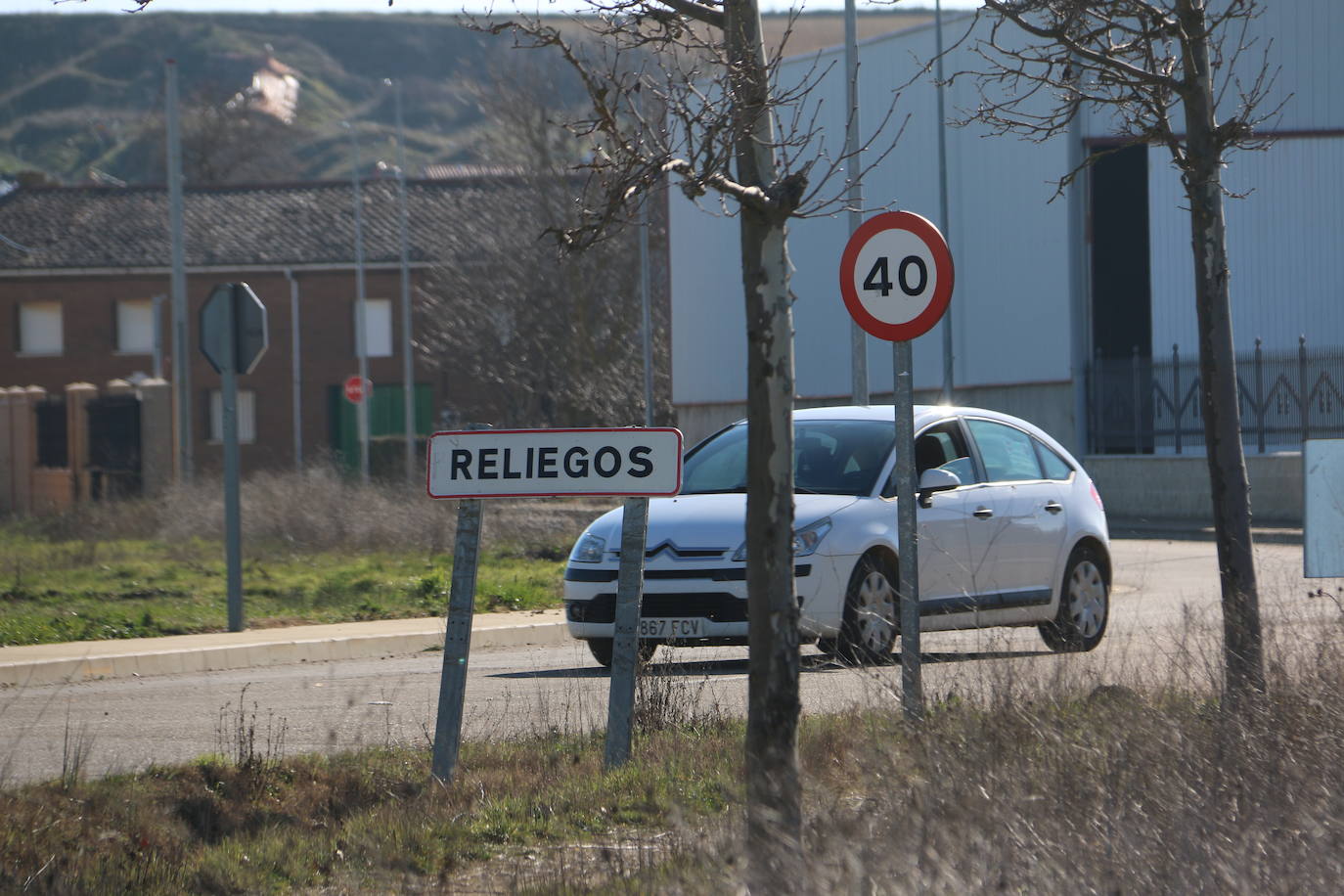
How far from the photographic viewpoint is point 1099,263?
35.7m

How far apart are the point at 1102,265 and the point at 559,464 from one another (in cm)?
3039

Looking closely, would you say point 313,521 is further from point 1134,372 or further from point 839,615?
point 1134,372

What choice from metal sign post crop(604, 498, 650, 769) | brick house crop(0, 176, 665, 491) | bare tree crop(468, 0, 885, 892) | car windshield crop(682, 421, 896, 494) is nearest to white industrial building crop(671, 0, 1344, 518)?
car windshield crop(682, 421, 896, 494)

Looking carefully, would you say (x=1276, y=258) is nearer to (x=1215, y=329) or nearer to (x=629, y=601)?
(x=1215, y=329)

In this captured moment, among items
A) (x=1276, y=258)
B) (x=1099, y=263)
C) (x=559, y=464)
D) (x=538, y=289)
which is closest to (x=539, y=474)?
(x=559, y=464)

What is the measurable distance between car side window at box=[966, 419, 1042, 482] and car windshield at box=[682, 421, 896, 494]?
754 millimetres

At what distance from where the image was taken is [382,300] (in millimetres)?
57844

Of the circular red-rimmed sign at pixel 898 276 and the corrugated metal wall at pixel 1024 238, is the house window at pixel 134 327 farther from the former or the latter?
the circular red-rimmed sign at pixel 898 276

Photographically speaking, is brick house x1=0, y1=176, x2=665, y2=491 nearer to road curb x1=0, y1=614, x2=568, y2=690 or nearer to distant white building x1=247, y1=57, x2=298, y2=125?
road curb x1=0, y1=614, x2=568, y2=690

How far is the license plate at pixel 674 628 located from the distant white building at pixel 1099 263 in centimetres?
A: 2099

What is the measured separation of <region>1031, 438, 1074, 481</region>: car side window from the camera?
40.5 ft

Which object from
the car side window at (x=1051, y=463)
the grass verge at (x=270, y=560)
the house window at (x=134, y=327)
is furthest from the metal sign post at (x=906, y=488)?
the house window at (x=134, y=327)

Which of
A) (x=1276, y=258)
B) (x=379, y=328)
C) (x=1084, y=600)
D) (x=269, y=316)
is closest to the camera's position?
(x=1084, y=600)

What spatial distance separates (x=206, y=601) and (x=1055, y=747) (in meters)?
11.3
